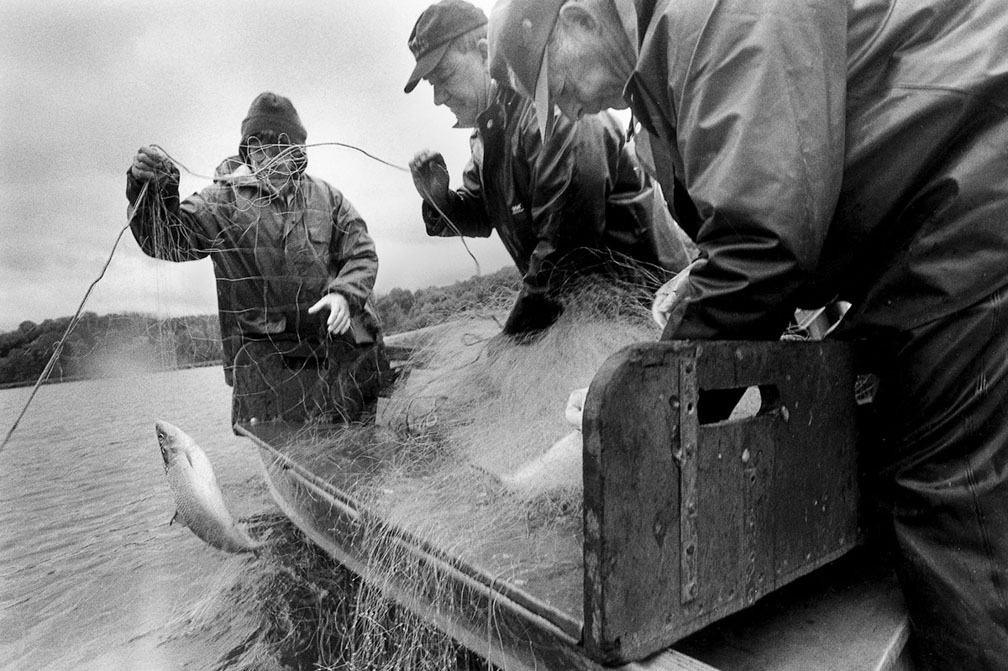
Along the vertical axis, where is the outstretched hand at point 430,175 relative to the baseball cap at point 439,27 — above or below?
below

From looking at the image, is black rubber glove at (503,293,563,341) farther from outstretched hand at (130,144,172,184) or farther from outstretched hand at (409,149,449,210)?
outstretched hand at (130,144,172,184)

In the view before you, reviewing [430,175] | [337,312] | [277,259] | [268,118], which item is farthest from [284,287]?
[430,175]

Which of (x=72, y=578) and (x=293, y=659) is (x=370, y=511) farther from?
(x=72, y=578)

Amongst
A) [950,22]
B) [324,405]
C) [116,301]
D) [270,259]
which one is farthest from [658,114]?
[270,259]

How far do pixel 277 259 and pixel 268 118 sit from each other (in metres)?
0.97

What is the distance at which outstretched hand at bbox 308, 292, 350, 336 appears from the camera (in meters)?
3.86

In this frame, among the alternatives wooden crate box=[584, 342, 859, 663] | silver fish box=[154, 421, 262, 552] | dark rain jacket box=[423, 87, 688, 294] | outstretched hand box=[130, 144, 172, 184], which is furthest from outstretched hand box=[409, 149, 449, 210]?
wooden crate box=[584, 342, 859, 663]

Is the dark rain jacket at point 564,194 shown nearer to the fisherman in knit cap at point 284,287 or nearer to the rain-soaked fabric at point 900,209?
the fisherman in knit cap at point 284,287

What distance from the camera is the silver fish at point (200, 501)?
3277 mm

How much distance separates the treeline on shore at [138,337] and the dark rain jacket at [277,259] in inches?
11.6

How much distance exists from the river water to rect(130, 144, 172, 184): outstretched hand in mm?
1043

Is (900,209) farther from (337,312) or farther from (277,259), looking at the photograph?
(277,259)

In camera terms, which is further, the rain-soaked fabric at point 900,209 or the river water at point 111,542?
the river water at point 111,542

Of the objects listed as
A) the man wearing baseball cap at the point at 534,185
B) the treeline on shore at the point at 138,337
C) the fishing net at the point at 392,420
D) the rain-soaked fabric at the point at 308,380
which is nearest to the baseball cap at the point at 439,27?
the man wearing baseball cap at the point at 534,185
